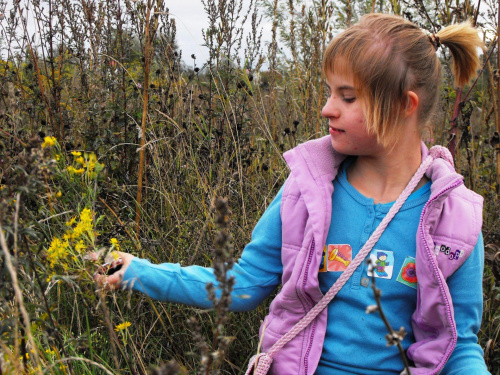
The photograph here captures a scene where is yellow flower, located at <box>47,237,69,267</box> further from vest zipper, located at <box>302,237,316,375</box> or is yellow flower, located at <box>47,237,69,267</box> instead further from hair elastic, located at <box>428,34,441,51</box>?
hair elastic, located at <box>428,34,441,51</box>

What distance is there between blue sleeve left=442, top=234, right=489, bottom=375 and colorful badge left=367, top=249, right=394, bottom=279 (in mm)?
180

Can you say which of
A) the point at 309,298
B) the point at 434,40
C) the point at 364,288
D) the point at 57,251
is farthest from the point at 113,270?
the point at 434,40

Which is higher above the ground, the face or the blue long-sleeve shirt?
the face

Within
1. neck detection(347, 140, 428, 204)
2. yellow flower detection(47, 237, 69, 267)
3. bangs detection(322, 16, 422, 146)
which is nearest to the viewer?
yellow flower detection(47, 237, 69, 267)

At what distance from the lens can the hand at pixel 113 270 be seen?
4.94 feet

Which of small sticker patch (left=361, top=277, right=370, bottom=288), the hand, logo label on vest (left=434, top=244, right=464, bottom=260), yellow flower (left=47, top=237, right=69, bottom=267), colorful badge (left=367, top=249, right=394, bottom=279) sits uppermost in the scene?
yellow flower (left=47, top=237, right=69, bottom=267)

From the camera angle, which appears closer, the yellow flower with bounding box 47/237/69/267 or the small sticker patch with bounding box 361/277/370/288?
the yellow flower with bounding box 47/237/69/267

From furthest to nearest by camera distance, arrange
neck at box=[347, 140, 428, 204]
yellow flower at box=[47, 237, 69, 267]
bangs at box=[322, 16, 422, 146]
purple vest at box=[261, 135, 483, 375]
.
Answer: neck at box=[347, 140, 428, 204], bangs at box=[322, 16, 422, 146], purple vest at box=[261, 135, 483, 375], yellow flower at box=[47, 237, 69, 267]

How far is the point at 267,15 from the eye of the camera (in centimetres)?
365

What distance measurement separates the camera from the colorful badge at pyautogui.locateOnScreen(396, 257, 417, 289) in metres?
1.72

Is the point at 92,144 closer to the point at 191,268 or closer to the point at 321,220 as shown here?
the point at 191,268

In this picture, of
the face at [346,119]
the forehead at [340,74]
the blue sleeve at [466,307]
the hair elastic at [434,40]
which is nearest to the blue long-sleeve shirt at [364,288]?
the blue sleeve at [466,307]

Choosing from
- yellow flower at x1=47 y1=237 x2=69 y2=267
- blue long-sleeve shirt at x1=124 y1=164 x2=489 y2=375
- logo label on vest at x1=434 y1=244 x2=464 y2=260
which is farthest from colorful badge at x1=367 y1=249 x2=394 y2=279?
yellow flower at x1=47 y1=237 x2=69 y2=267

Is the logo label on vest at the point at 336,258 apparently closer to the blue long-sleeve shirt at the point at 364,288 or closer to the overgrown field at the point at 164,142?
the blue long-sleeve shirt at the point at 364,288
